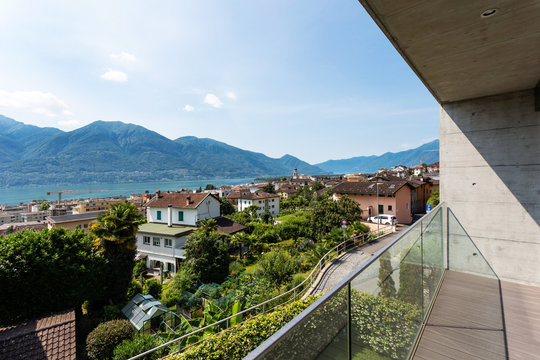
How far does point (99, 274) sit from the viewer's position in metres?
13.5

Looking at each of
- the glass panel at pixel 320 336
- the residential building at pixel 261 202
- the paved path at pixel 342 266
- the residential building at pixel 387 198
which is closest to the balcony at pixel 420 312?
the glass panel at pixel 320 336

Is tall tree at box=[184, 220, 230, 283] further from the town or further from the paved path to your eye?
the paved path

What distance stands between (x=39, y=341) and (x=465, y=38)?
46.6 feet

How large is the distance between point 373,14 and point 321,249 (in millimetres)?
14489

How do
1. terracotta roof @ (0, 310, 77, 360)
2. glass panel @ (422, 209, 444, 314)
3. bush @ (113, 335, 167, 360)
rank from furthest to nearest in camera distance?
bush @ (113, 335, 167, 360) < terracotta roof @ (0, 310, 77, 360) < glass panel @ (422, 209, 444, 314)

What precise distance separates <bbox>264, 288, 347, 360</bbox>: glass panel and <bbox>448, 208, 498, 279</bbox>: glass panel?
487 cm

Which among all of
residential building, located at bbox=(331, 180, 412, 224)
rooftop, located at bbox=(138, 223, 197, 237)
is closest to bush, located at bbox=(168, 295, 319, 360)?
rooftop, located at bbox=(138, 223, 197, 237)

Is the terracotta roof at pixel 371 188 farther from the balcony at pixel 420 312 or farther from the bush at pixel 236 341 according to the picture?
the bush at pixel 236 341

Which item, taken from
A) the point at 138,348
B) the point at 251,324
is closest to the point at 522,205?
the point at 251,324

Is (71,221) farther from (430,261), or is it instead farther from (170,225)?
(430,261)

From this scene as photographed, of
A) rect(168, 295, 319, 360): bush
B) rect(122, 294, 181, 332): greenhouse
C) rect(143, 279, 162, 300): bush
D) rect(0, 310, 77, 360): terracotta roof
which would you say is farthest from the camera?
rect(143, 279, 162, 300): bush

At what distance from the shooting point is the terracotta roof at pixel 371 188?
92.6ft

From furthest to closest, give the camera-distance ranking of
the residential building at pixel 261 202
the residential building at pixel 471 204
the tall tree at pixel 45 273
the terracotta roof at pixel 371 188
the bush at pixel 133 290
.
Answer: the residential building at pixel 261 202
the terracotta roof at pixel 371 188
the bush at pixel 133 290
the tall tree at pixel 45 273
the residential building at pixel 471 204

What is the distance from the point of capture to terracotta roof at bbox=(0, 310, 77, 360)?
26.9 ft
